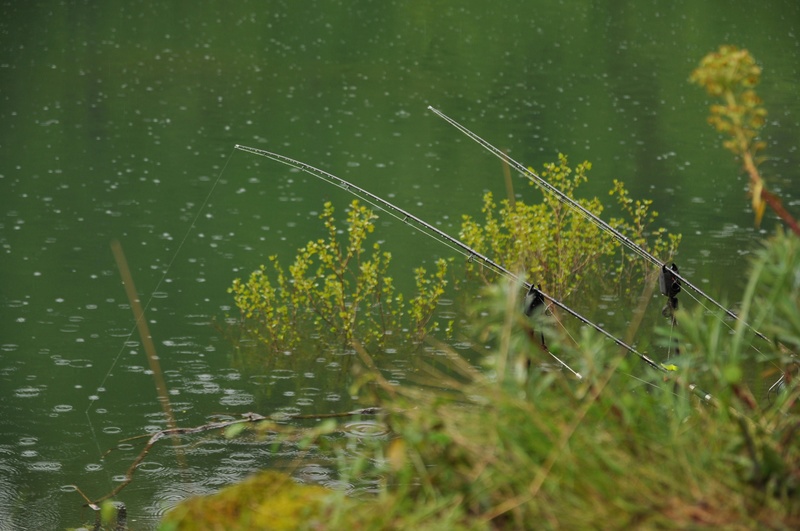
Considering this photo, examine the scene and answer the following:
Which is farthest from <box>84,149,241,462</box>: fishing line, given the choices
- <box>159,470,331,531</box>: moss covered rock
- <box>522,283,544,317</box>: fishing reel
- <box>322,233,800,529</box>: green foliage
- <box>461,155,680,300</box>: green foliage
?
<box>322,233,800,529</box>: green foliage

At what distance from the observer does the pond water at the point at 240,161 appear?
10.2m

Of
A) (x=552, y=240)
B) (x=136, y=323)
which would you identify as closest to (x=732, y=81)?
(x=552, y=240)

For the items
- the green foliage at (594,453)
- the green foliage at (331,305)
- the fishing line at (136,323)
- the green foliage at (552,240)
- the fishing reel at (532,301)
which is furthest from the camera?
the green foliage at (552,240)

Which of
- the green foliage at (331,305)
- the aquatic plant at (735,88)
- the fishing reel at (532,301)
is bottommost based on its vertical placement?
the fishing reel at (532,301)

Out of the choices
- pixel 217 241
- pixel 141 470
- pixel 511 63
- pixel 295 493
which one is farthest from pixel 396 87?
pixel 295 493

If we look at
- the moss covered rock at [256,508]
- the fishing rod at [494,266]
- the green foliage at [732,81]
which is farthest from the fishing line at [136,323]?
the green foliage at [732,81]

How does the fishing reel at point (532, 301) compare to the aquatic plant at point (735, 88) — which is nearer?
the aquatic plant at point (735, 88)

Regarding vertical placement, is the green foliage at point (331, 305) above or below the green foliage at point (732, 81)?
above

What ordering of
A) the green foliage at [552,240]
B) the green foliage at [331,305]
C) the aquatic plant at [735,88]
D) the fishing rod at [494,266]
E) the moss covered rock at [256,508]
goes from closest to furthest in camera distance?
1. the aquatic plant at [735,88]
2. the moss covered rock at [256,508]
3. the fishing rod at [494,266]
4. the green foliage at [331,305]
5. the green foliage at [552,240]

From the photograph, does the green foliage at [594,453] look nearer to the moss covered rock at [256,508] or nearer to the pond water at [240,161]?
the moss covered rock at [256,508]

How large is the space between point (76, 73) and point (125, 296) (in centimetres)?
1906

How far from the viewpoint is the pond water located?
1016 centimetres

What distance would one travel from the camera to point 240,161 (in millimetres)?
22047

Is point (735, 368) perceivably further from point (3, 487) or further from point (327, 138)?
point (327, 138)
